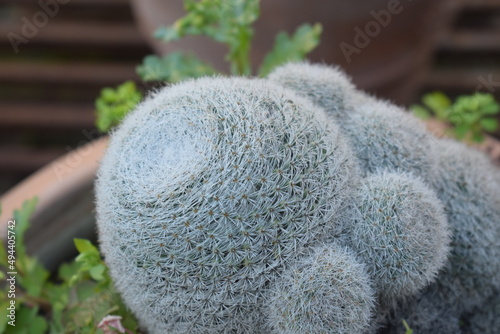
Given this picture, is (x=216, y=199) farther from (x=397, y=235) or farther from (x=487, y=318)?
(x=487, y=318)

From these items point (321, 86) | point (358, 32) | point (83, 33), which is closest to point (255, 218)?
point (321, 86)

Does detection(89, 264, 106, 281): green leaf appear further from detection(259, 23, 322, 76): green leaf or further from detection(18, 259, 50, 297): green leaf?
detection(259, 23, 322, 76): green leaf

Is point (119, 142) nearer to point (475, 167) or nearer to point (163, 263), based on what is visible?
point (163, 263)

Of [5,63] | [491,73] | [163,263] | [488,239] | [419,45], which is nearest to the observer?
[163,263]

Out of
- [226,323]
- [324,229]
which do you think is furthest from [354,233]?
[226,323]

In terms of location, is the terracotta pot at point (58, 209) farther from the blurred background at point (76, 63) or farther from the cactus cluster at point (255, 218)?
the blurred background at point (76, 63)

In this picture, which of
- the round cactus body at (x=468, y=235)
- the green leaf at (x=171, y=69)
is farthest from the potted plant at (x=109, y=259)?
the round cactus body at (x=468, y=235)
